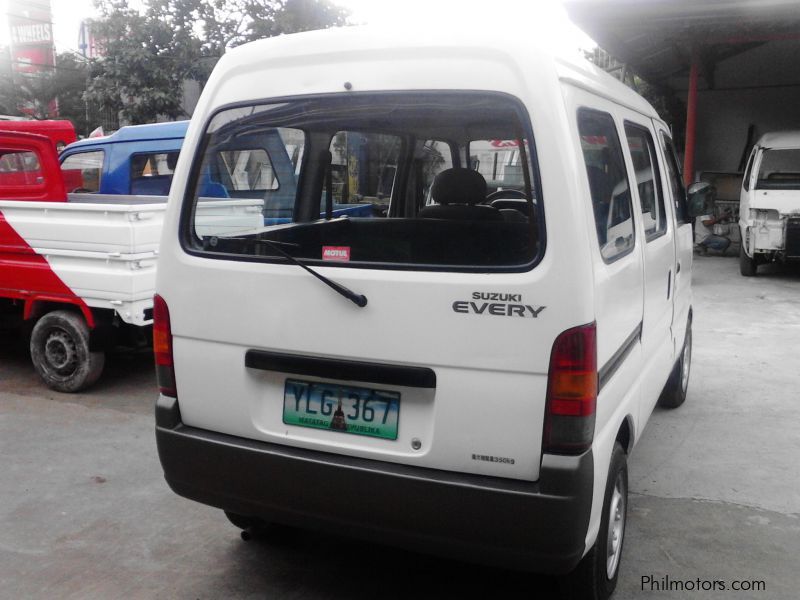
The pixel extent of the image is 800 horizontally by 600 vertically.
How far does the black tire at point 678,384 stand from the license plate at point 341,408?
9.63 feet

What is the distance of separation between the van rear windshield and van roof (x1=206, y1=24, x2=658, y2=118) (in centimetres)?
11

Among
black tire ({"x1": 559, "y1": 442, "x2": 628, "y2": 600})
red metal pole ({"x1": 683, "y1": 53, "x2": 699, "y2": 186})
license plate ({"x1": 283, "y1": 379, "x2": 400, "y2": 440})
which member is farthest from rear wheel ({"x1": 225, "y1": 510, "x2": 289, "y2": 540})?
red metal pole ({"x1": 683, "y1": 53, "x2": 699, "y2": 186})

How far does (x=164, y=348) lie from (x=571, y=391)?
55.1 inches

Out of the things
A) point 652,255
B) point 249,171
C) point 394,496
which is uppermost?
point 249,171

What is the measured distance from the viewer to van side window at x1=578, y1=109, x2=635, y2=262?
244 centimetres

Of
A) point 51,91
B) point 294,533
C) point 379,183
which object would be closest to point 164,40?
point 51,91

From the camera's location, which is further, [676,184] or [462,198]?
[676,184]

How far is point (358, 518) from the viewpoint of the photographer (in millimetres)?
2426

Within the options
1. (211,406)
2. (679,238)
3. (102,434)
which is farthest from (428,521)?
(102,434)

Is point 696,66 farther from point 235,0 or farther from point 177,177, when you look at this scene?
point 177,177

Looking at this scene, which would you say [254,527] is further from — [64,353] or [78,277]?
[64,353]

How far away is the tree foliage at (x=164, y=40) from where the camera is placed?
16.1 meters

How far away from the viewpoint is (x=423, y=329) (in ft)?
7.57

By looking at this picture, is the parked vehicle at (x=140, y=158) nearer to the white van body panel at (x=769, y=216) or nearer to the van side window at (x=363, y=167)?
the van side window at (x=363, y=167)
